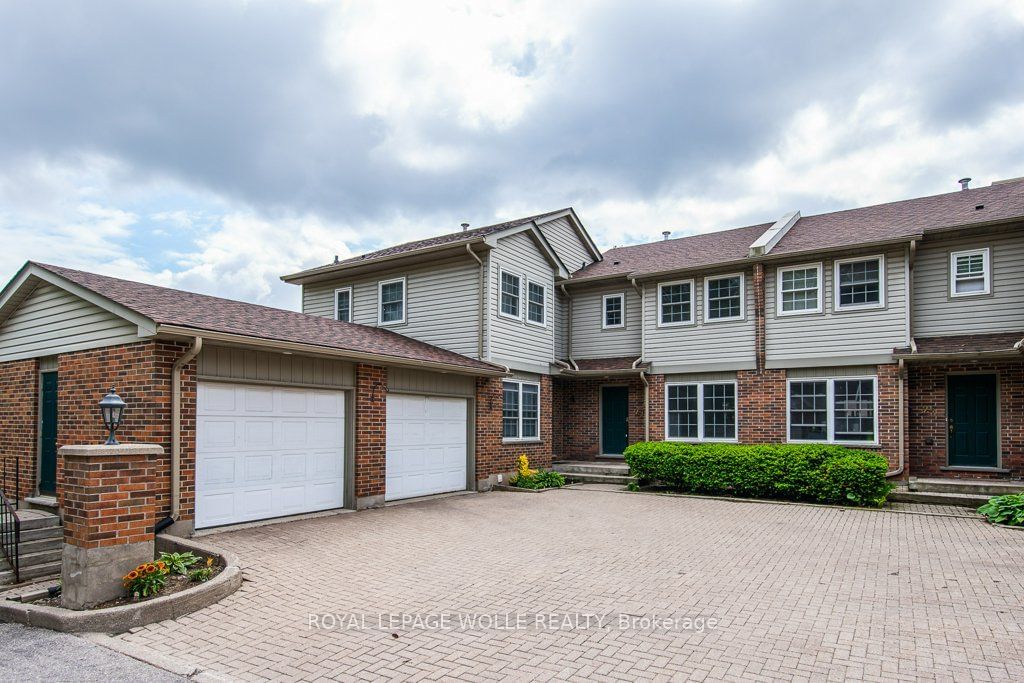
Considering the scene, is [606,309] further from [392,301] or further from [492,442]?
[392,301]

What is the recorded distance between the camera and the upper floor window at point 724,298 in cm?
1591

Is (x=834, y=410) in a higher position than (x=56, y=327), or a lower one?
lower

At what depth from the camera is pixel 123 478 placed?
20.6 ft

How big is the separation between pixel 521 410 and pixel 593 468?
93.8 inches

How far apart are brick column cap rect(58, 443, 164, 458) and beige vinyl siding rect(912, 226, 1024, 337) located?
14.9 metres

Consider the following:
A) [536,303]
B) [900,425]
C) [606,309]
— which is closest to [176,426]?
[536,303]

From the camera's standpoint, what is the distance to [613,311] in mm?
18312

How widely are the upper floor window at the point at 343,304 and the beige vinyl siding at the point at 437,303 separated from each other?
0.63 ft

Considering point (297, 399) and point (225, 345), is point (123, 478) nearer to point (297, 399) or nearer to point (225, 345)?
point (225, 345)

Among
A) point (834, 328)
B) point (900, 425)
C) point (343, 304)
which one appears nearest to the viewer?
point (900, 425)

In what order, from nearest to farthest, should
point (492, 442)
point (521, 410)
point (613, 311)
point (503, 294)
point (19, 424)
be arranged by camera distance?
1. point (19, 424)
2. point (492, 442)
3. point (503, 294)
4. point (521, 410)
5. point (613, 311)

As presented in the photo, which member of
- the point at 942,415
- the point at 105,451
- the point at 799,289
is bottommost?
the point at 942,415

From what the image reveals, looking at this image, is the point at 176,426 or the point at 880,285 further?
the point at 880,285

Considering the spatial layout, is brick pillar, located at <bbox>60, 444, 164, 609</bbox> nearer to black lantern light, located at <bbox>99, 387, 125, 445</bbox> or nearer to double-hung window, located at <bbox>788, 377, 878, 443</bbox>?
black lantern light, located at <bbox>99, 387, 125, 445</bbox>
